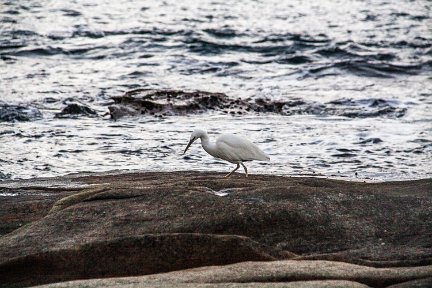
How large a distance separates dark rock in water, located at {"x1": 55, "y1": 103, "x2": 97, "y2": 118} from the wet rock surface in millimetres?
7546

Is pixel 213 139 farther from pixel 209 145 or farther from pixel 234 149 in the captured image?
pixel 234 149

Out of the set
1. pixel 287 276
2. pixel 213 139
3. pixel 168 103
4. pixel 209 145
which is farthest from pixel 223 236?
pixel 168 103

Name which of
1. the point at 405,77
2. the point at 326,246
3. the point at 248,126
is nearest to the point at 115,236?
the point at 326,246

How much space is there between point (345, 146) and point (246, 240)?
6963 mm

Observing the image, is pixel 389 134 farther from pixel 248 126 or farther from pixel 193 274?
pixel 193 274

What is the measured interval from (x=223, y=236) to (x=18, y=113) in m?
9.39

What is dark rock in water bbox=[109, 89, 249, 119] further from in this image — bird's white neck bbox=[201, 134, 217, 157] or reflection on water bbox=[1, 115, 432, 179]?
bird's white neck bbox=[201, 134, 217, 157]

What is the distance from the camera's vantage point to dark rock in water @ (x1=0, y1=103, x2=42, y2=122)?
1431cm

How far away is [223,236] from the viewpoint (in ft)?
18.7

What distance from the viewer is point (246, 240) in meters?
5.70

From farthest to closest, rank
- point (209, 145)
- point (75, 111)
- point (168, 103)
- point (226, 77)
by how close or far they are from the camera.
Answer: point (226, 77)
point (168, 103)
point (75, 111)
point (209, 145)

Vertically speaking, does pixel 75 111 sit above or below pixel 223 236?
below

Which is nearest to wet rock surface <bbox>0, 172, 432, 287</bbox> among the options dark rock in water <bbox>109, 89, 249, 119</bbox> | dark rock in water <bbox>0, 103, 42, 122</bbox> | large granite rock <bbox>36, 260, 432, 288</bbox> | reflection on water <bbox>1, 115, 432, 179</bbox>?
large granite rock <bbox>36, 260, 432, 288</bbox>

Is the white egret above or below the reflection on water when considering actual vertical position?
above
